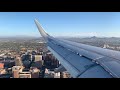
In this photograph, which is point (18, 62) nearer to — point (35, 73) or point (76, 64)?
point (35, 73)

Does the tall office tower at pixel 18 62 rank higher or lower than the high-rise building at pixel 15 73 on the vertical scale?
higher

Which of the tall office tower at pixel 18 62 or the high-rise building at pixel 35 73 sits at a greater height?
the tall office tower at pixel 18 62

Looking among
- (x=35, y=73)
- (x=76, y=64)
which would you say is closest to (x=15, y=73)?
(x=35, y=73)

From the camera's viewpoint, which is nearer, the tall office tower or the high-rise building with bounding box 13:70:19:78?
the high-rise building with bounding box 13:70:19:78

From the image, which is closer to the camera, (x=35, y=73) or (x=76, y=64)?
(x=35, y=73)

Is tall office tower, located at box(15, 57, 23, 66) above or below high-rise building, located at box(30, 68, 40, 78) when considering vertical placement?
above

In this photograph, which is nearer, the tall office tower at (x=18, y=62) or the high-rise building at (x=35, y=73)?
the high-rise building at (x=35, y=73)

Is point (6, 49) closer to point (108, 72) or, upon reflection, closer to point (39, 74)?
point (39, 74)

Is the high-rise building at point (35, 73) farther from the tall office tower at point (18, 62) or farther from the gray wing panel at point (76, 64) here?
the gray wing panel at point (76, 64)

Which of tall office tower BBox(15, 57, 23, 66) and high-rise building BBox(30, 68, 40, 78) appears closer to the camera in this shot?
high-rise building BBox(30, 68, 40, 78)

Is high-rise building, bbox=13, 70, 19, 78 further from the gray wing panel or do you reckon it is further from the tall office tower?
the gray wing panel

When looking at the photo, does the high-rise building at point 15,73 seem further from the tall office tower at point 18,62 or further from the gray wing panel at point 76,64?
the gray wing panel at point 76,64
